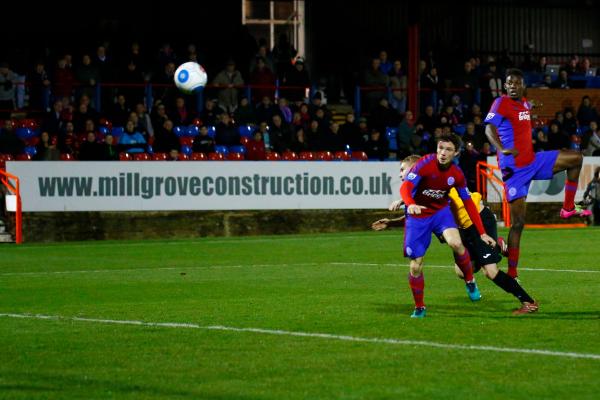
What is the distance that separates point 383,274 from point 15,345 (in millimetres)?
7485

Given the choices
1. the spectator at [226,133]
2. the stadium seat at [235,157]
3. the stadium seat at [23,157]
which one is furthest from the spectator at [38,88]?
the stadium seat at [235,157]

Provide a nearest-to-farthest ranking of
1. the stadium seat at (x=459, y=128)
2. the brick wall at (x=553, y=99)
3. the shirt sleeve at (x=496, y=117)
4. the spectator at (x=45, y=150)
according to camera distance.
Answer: the shirt sleeve at (x=496, y=117) < the spectator at (x=45, y=150) < the stadium seat at (x=459, y=128) < the brick wall at (x=553, y=99)

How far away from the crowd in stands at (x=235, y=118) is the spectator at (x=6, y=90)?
0.02 m

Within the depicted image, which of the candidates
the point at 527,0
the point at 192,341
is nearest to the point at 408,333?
the point at 192,341

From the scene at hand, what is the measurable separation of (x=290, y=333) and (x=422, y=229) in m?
1.78

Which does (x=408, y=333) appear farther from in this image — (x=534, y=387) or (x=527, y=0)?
(x=527, y=0)

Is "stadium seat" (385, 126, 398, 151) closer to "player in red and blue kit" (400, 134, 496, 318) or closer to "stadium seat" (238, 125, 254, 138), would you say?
"stadium seat" (238, 125, 254, 138)

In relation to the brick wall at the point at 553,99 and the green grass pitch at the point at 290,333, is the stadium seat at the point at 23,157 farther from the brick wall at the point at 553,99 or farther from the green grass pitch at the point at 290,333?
the brick wall at the point at 553,99

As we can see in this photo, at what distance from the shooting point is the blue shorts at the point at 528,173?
1435cm

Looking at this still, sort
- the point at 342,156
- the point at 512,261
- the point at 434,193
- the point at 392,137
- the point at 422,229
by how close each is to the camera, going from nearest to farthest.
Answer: the point at 422,229
the point at 434,193
the point at 512,261
the point at 342,156
the point at 392,137

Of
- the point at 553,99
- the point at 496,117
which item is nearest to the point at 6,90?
the point at 496,117

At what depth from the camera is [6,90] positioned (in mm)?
27469

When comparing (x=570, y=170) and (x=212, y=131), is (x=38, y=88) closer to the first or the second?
(x=212, y=131)

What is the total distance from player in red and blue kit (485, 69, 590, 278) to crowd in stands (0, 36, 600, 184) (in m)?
12.7
